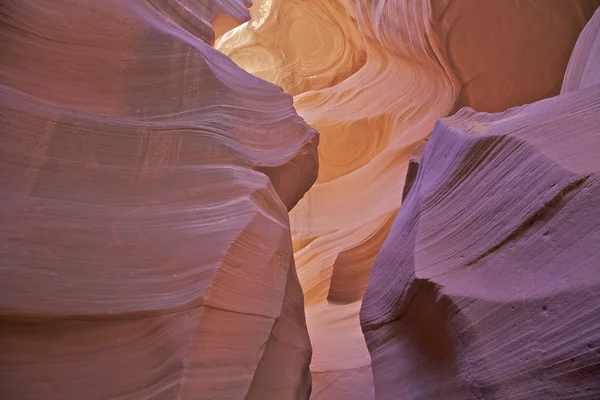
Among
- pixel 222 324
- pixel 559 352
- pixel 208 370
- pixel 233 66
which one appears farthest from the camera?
pixel 233 66

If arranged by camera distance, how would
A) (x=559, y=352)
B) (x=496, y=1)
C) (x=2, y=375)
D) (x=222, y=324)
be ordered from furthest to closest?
(x=496, y=1) < (x=222, y=324) < (x=2, y=375) < (x=559, y=352)

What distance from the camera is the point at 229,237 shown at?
2996mm

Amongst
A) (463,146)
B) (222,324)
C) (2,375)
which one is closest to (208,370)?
(222,324)

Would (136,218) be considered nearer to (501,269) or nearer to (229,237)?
(229,237)

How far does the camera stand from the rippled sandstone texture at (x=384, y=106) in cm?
596

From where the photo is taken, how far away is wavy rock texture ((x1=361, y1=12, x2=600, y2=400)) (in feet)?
6.82

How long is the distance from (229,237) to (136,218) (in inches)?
23.3

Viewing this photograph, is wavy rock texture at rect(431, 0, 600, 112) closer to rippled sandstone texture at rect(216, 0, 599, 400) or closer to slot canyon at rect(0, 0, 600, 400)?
rippled sandstone texture at rect(216, 0, 599, 400)

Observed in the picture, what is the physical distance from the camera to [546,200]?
2.42 m

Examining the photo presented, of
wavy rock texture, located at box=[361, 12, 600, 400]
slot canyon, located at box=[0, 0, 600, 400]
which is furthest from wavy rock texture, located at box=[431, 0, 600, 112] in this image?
wavy rock texture, located at box=[361, 12, 600, 400]

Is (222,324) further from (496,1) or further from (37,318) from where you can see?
(496,1)

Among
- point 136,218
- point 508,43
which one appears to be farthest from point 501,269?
point 508,43

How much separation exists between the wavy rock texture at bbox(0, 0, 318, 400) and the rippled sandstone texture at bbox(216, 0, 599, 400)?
2020mm

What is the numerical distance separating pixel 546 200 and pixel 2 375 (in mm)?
2821
